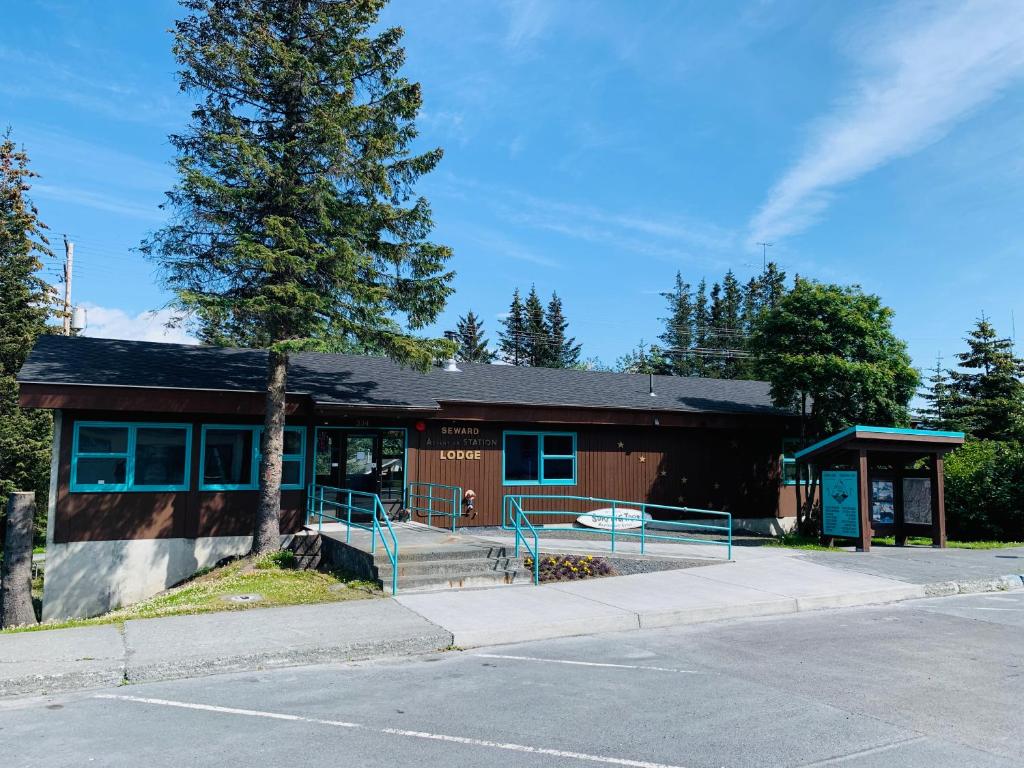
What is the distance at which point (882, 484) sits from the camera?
18641 millimetres

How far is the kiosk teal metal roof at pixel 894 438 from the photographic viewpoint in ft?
55.2

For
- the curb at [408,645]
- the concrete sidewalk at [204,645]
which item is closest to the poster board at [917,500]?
the curb at [408,645]

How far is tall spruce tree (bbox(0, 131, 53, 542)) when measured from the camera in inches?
1073

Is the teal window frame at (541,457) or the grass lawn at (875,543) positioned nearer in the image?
the grass lawn at (875,543)

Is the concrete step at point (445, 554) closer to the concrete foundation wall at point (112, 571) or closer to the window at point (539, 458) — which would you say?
the concrete foundation wall at point (112, 571)

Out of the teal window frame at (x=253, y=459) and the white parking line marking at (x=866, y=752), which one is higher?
the teal window frame at (x=253, y=459)

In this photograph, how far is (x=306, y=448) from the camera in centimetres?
1705

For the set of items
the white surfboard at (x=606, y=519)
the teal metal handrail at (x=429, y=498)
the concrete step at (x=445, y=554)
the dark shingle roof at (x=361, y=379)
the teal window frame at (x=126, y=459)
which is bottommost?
the concrete step at (x=445, y=554)

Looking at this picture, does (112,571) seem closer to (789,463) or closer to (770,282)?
(789,463)

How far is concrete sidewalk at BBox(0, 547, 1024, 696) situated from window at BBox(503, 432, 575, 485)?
6554 millimetres

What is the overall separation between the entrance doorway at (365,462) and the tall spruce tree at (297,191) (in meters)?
3.18

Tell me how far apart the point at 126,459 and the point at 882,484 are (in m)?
17.0

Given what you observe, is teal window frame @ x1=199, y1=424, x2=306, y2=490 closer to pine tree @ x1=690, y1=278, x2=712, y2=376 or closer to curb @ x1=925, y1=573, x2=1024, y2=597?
curb @ x1=925, y1=573, x2=1024, y2=597

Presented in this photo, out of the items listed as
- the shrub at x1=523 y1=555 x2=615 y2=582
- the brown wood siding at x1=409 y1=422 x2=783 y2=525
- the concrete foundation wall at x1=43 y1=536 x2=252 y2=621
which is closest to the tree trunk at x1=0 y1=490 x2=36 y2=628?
the concrete foundation wall at x1=43 y1=536 x2=252 y2=621
